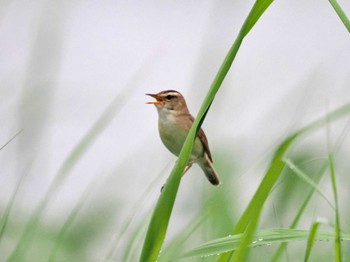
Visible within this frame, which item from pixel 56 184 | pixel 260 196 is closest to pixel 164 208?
pixel 260 196

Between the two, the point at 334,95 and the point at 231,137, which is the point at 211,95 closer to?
the point at 231,137

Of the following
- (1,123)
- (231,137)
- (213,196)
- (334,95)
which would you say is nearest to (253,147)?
(231,137)

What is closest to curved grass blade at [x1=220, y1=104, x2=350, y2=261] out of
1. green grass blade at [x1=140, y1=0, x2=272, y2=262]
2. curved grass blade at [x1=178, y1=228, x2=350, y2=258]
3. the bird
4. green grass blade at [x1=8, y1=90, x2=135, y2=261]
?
curved grass blade at [x1=178, y1=228, x2=350, y2=258]

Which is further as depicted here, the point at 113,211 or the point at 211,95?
the point at 113,211

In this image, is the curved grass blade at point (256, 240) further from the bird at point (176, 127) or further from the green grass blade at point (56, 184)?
the bird at point (176, 127)

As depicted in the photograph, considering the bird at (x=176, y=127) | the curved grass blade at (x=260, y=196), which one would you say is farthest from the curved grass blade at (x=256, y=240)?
the bird at (x=176, y=127)
